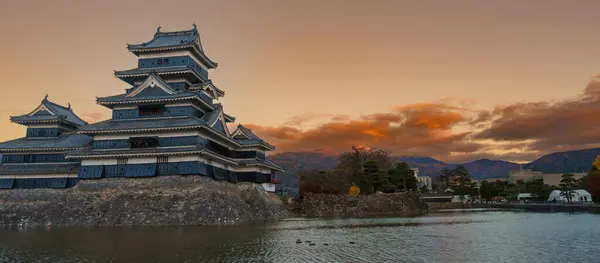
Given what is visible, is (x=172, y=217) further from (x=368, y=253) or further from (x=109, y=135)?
(x=368, y=253)

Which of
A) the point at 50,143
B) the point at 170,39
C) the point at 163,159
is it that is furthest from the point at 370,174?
the point at 50,143

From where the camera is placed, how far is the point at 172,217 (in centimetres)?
3856

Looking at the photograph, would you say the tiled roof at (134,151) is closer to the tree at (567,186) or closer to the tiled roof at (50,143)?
the tiled roof at (50,143)

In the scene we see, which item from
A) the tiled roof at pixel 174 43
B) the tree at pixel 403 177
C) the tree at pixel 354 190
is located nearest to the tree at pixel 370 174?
the tree at pixel 354 190

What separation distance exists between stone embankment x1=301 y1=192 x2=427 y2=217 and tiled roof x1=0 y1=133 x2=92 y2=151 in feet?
95.2

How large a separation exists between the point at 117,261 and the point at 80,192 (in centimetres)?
2735

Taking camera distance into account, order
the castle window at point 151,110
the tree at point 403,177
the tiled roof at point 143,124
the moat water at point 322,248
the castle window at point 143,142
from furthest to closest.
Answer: the tree at point 403,177, the castle window at point 151,110, the castle window at point 143,142, the tiled roof at point 143,124, the moat water at point 322,248

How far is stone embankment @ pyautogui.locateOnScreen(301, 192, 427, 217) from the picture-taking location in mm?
57188

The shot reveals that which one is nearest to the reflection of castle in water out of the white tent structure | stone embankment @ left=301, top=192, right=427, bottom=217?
stone embankment @ left=301, top=192, right=427, bottom=217

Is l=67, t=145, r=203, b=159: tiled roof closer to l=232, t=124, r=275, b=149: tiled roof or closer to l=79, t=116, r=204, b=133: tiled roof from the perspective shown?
l=79, t=116, r=204, b=133: tiled roof

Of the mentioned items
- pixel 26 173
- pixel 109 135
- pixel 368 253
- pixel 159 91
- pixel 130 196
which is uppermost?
pixel 159 91

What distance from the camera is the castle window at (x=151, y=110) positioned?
46656mm

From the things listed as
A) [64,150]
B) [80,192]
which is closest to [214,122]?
[80,192]

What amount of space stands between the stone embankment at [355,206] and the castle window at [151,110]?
22.7 metres
